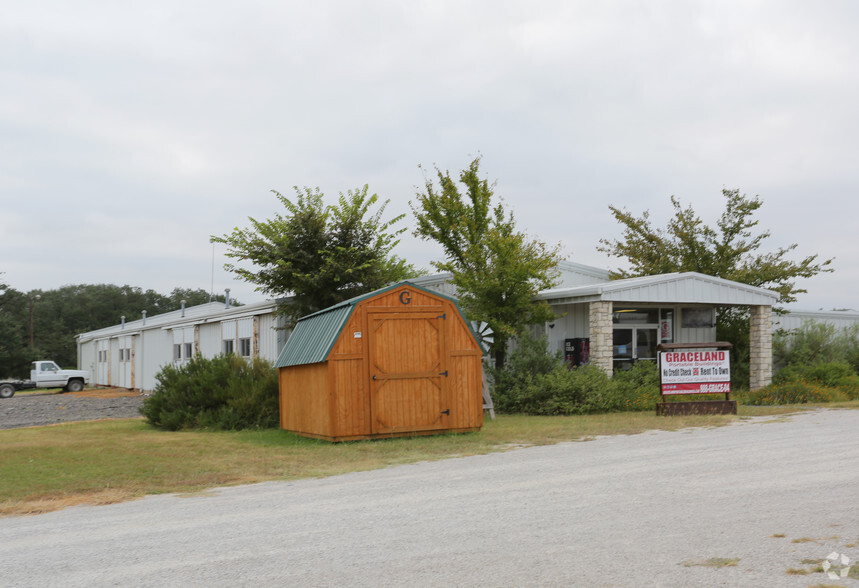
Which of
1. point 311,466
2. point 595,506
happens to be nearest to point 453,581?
point 595,506

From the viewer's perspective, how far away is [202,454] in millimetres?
12320

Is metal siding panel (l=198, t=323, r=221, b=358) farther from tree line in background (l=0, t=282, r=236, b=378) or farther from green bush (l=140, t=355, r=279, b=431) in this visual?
tree line in background (l=0, t=282, r=236, b=378)

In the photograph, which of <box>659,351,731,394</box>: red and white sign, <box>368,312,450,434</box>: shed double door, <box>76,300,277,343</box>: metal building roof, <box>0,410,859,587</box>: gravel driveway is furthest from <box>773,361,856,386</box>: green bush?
<box>76,300,277,343</box>: metal building roof

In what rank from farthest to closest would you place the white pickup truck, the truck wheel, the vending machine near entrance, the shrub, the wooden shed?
the truck wheel
the white pickup truck
the vending machine near entrance
the shrub
the wooden shed

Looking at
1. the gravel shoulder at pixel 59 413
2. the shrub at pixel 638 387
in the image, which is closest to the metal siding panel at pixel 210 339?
the gravel shoulder at pixel 59 413

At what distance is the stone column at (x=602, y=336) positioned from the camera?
19.7 meters

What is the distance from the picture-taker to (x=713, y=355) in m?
17.2

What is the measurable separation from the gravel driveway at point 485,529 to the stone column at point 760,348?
12.6 m

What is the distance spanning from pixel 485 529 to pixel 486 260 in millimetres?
14705

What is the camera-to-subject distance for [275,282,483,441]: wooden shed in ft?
43.3

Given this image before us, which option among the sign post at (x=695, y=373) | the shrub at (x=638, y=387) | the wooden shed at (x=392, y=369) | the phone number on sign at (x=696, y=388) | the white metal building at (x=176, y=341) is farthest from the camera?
the white metal building at (x=176, y=341)

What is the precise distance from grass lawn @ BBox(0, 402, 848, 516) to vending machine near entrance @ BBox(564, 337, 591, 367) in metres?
4.31

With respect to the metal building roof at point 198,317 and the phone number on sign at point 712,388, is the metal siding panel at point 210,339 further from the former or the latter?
the phone number on sign at point 712,388

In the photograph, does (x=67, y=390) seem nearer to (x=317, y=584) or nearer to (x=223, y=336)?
(x=223, y=336)
